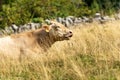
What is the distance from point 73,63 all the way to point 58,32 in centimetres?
248

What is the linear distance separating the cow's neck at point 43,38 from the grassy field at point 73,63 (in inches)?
7.4

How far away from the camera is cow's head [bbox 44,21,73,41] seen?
9820mm

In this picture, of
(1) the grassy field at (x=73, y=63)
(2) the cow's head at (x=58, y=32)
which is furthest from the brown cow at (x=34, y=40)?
(1) the grassy field at (x=73, y=63)

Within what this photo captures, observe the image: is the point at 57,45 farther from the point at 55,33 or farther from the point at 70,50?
the point at 70,50

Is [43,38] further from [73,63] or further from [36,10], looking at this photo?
[36,10]

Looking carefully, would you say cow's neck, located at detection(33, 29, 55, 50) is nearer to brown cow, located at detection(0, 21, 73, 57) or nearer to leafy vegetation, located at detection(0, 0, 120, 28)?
brown cow, located at detection(0, 21, 73, 57)

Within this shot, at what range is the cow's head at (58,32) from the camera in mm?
9820

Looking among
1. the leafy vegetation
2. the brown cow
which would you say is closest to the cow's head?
the brown cow

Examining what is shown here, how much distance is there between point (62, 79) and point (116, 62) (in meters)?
1.15

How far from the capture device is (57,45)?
32.8 ft

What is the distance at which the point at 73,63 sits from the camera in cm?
757

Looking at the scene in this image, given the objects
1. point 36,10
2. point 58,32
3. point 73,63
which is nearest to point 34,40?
point 58,32

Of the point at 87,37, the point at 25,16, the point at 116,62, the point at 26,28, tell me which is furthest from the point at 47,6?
the point at 116,62

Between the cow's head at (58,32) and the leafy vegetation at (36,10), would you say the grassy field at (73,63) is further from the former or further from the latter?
the leafy vegetation at (36,10)
